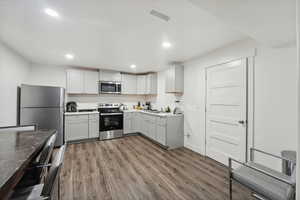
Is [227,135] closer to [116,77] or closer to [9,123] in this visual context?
[116,77]

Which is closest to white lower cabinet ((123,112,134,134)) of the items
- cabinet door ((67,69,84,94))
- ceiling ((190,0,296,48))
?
cabinet door ((67,69,84,94))

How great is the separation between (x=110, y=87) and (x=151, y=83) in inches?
57.8

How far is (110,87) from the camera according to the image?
454 centimetres

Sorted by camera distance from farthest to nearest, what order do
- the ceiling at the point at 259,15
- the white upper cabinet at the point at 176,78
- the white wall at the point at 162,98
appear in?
the white wall at the point at 162,98 → the white upper cabinet at the point at 176,78 → the ceiling at the point at 259,15

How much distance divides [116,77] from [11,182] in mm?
4141

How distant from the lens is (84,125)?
3.84 metres

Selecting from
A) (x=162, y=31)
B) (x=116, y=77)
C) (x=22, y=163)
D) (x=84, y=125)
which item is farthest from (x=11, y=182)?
(x=116, y=77)

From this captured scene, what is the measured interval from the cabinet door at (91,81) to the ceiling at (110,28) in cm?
132

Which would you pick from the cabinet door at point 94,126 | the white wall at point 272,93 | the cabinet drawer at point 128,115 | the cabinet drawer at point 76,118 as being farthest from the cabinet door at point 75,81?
the white wall at point 272,93

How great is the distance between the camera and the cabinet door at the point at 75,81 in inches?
156

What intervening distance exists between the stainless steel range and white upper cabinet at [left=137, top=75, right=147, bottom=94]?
117 centimetres

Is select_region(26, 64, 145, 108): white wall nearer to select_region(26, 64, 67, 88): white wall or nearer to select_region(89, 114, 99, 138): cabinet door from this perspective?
select_region(26, 64, 67, 88): white wall

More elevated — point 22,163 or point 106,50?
point 106,50

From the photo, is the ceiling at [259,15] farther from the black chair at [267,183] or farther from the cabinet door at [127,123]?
the cabinet door at [127,123]
